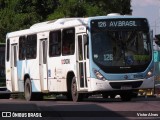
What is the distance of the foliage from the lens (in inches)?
1721

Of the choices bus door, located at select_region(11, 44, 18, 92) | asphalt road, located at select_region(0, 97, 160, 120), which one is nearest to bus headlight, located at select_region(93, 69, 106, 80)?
asphalt road, located at select_region(0, 97, 160, 120)

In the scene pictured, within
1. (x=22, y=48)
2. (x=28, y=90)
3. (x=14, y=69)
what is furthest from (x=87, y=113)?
(x=14, y=69)

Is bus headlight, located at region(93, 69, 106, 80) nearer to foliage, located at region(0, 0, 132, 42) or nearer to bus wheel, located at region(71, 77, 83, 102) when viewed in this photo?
bus wheel, located at region(71, 77, 83, 102)

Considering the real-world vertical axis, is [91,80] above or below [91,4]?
below

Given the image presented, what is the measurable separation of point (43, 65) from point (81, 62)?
3.63 metres

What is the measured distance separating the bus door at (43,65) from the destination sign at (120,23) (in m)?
4.00

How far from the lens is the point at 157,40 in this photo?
24.4 m

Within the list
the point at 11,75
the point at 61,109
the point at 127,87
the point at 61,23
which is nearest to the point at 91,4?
the point at 11,75

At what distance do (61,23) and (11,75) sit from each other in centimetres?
602

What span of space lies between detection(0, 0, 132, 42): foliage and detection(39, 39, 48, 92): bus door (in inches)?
619

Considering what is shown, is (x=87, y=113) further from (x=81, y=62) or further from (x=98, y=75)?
(x=81, y=62)

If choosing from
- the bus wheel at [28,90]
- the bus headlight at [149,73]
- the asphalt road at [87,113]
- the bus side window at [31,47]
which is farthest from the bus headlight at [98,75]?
the bus wheel at [28,90]

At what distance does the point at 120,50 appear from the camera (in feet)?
77.2

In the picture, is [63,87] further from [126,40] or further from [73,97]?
[126,40]
